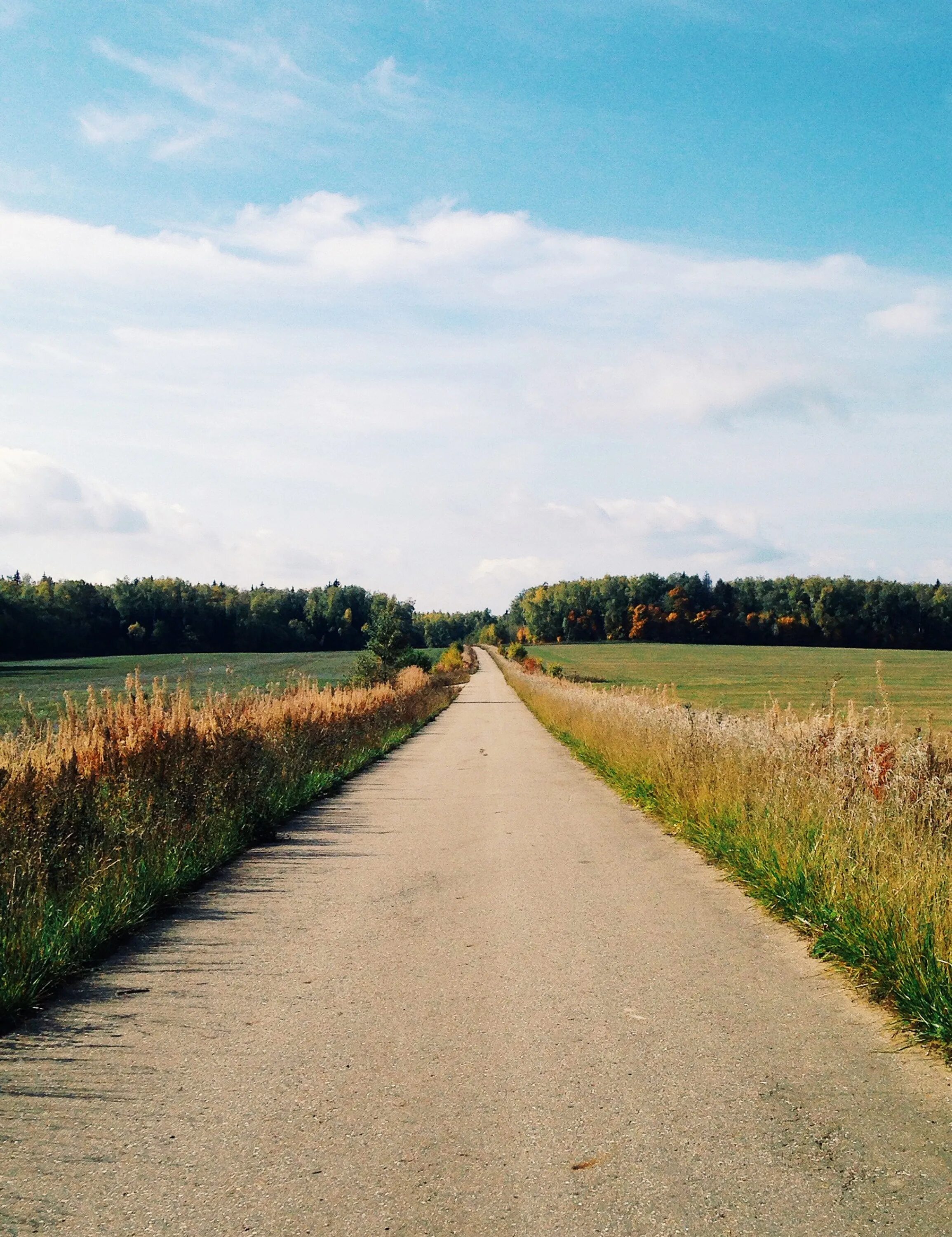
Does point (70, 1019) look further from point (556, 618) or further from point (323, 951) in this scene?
point (556, 618)

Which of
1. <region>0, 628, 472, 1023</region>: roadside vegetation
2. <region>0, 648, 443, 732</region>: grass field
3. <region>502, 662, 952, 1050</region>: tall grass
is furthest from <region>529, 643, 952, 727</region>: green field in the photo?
<region>0, 648, 443, 732</region>: grass field

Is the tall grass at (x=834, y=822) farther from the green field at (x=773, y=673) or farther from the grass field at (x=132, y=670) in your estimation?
the grass field at (x=132, y=670)

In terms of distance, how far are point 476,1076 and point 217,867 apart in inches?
220

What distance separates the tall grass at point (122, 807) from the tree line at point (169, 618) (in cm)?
7595

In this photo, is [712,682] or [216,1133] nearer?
[216,1133]

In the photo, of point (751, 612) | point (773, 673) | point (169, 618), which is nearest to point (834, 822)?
point (773, 673)

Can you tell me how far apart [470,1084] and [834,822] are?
15.4 feet

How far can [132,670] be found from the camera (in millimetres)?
33500

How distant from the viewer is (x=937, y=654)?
97938mm

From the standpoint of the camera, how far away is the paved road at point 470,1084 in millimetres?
3133

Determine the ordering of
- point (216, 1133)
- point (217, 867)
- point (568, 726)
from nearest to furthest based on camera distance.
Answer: point (216, 1133) → point (217, 867) → point (568, 726)

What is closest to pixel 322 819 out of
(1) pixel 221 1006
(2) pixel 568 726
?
(1) pixel 221 1006

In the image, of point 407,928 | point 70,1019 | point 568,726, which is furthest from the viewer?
point 568,726

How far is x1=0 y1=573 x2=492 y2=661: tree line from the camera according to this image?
4124 inches
